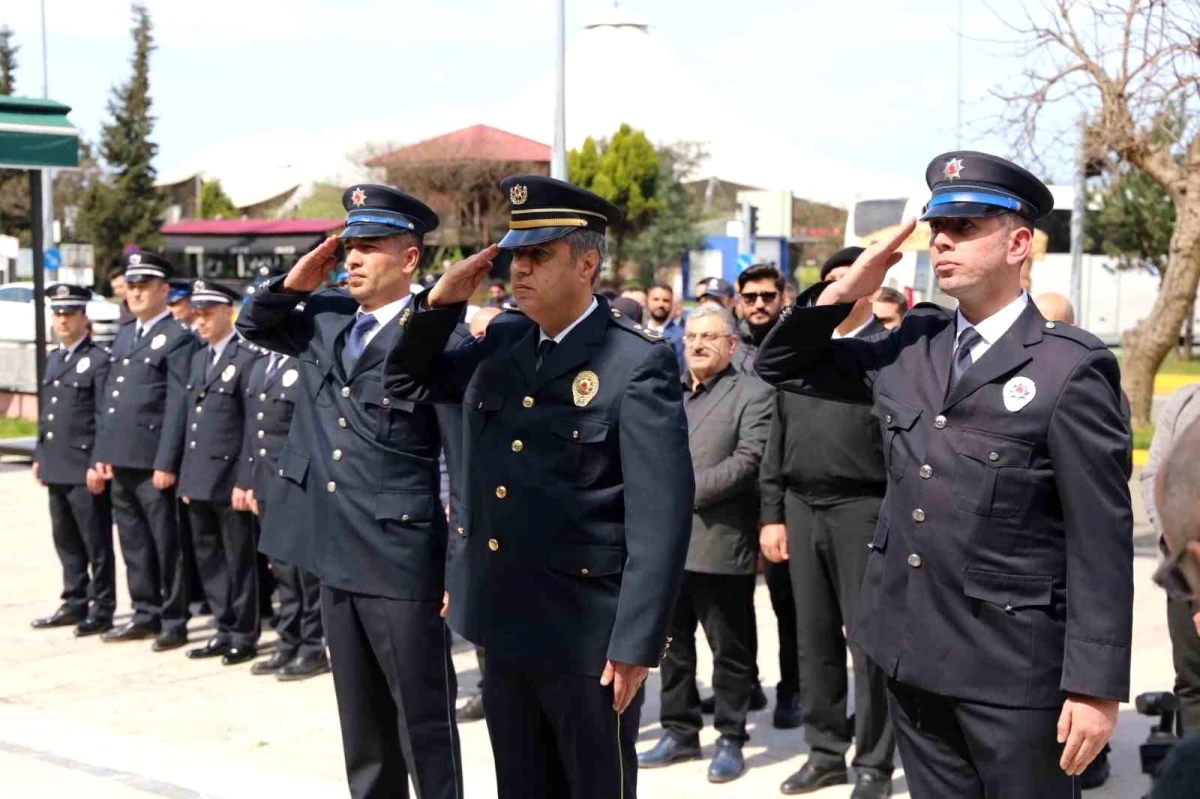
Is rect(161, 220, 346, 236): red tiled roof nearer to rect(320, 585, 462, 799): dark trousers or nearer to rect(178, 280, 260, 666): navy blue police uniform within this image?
rect(178, 280, 260, 666): navy blue police uniform

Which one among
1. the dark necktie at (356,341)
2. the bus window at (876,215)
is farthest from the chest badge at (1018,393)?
the bus window at (876,215)

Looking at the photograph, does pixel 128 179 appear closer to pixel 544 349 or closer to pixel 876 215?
pixel 876 215

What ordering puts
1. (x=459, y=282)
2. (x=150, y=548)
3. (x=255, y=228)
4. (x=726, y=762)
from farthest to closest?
(x=255, y=228), (x=150, y=548), (x=726, y=762), (x=459, y=282)

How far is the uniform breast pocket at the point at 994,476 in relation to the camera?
359 centimetres

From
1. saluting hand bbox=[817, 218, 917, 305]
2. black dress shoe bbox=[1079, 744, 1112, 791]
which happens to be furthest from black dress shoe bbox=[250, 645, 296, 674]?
saluting hand bbox=[817, 218, 917, 305]

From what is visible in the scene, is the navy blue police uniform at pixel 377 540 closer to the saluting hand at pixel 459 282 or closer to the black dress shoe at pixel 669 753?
the saluting hand at pixel 459 282

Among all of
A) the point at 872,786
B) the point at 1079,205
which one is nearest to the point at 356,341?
the point at 872,786

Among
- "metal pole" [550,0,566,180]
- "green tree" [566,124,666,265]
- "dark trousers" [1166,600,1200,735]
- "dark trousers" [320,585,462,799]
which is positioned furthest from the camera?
"green tree" [566,124,666,265]

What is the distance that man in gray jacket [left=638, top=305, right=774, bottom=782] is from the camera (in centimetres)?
671

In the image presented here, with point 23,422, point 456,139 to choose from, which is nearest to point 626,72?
point 456,139

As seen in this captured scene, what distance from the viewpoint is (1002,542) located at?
361 cm

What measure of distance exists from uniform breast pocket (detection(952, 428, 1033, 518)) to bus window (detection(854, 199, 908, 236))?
71.8 feet

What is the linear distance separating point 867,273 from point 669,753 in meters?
3.49

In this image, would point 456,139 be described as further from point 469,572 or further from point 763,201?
point 469,572
